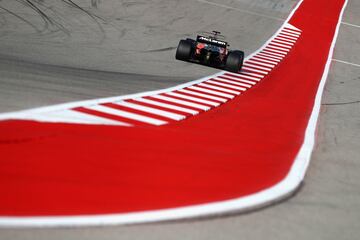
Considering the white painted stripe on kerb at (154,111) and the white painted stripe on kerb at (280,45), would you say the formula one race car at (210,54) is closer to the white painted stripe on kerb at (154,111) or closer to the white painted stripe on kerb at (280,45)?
the white painted stripe on kerb at (154,111)

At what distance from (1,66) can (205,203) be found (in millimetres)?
6860

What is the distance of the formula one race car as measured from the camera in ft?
57.0

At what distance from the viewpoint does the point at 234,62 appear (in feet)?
56.9

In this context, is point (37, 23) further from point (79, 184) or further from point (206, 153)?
point (79, 184)

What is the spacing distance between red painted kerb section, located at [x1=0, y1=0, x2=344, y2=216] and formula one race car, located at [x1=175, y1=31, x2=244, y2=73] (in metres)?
5.91

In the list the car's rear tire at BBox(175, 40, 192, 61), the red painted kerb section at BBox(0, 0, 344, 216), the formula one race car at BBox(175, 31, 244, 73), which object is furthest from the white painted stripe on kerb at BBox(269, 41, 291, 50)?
the red painted kerb section at BBox(0, 0, 344, 216)

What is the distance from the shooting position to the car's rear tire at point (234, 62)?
56.9 ft

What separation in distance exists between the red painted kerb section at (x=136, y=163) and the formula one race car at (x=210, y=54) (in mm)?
5915

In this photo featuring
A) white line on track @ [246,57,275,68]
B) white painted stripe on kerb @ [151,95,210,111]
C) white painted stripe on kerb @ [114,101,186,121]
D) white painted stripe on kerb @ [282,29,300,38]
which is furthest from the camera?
white painted stripe on kerb @ [282,29,300,38]

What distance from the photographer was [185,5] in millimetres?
27578

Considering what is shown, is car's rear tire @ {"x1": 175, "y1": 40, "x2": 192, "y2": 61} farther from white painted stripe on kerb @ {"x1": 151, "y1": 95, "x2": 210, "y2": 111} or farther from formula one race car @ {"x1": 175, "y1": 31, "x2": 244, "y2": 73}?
white painted stripe on kerb @ {"x1": 151, "y1": 95, "x2": 210, "y2": 111}

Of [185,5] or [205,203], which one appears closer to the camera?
[205,203]

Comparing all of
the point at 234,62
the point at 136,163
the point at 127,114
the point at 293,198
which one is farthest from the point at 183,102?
the point at 293,198

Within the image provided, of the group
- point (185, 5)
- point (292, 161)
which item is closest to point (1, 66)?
point (292, 161)
